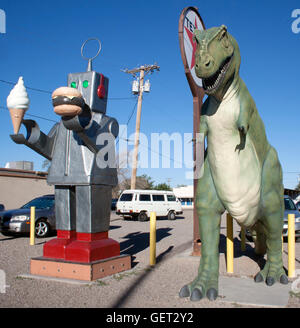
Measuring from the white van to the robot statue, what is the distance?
12.6 metres

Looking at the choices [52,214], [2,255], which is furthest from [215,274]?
[52,214]

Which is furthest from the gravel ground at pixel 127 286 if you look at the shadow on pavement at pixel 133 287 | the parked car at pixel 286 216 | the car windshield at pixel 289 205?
the car windshield at pixel 289 205

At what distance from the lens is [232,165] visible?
390 centimetres

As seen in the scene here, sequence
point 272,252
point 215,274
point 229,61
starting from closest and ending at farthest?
point 229,61 < point 215,274 < point 272,252

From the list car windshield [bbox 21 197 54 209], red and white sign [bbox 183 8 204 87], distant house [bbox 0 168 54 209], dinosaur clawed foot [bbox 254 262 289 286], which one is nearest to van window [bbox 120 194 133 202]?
distant house [bbox 0 168 54 209]

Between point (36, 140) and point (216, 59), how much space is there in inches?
116

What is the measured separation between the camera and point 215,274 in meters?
4.06

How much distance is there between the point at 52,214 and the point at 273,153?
25.9ft

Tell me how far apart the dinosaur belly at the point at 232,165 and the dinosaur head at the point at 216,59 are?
0.30 meters

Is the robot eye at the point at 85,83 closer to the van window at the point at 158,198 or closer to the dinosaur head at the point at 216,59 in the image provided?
the dinosaur head at the point at 216,59

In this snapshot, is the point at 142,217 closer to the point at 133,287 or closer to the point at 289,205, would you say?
the point at 289,205

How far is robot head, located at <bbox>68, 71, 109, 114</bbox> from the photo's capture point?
5422 millimetres

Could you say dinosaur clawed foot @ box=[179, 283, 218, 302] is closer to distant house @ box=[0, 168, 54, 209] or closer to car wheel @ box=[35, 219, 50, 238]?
car wheel @ box=[35, 219, 50, 238]
